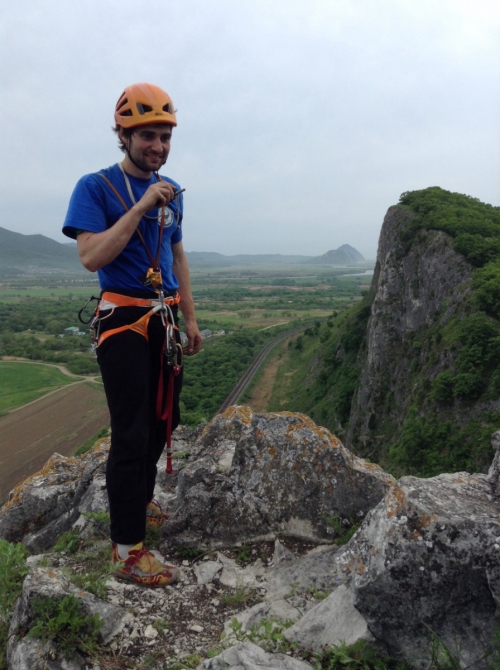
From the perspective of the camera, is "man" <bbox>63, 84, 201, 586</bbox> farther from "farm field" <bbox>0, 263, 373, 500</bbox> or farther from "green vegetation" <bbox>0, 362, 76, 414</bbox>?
"green vegetation" <bbox>0, 362, 76, 414</bbox>

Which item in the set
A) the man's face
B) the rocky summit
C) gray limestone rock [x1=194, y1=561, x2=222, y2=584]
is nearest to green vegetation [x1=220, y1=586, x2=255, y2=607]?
the rocky summit

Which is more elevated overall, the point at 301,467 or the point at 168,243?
the point at 168,243

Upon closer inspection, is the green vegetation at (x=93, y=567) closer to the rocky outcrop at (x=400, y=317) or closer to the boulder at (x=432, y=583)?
the boulder at (x=432, y=583)

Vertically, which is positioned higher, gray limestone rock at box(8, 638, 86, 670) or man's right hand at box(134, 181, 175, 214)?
man's right hand at box(134, 181, 175, 214)

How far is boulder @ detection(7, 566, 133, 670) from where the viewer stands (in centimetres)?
301

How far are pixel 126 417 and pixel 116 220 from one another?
1.65 meters

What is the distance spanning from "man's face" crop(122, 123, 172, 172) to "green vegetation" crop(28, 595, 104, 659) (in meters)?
3.40

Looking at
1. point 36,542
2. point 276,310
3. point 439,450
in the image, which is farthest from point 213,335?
point 36,542

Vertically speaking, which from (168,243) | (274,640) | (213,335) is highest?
(168,243)

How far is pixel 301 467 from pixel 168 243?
279 centimetres

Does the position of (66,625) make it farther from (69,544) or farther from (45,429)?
(45,429)

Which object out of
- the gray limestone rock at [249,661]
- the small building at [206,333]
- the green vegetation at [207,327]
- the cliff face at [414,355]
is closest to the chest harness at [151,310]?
the gray limestone rock at [249,661]

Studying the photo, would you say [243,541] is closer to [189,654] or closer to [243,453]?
[243,453]

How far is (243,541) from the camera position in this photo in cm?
475
